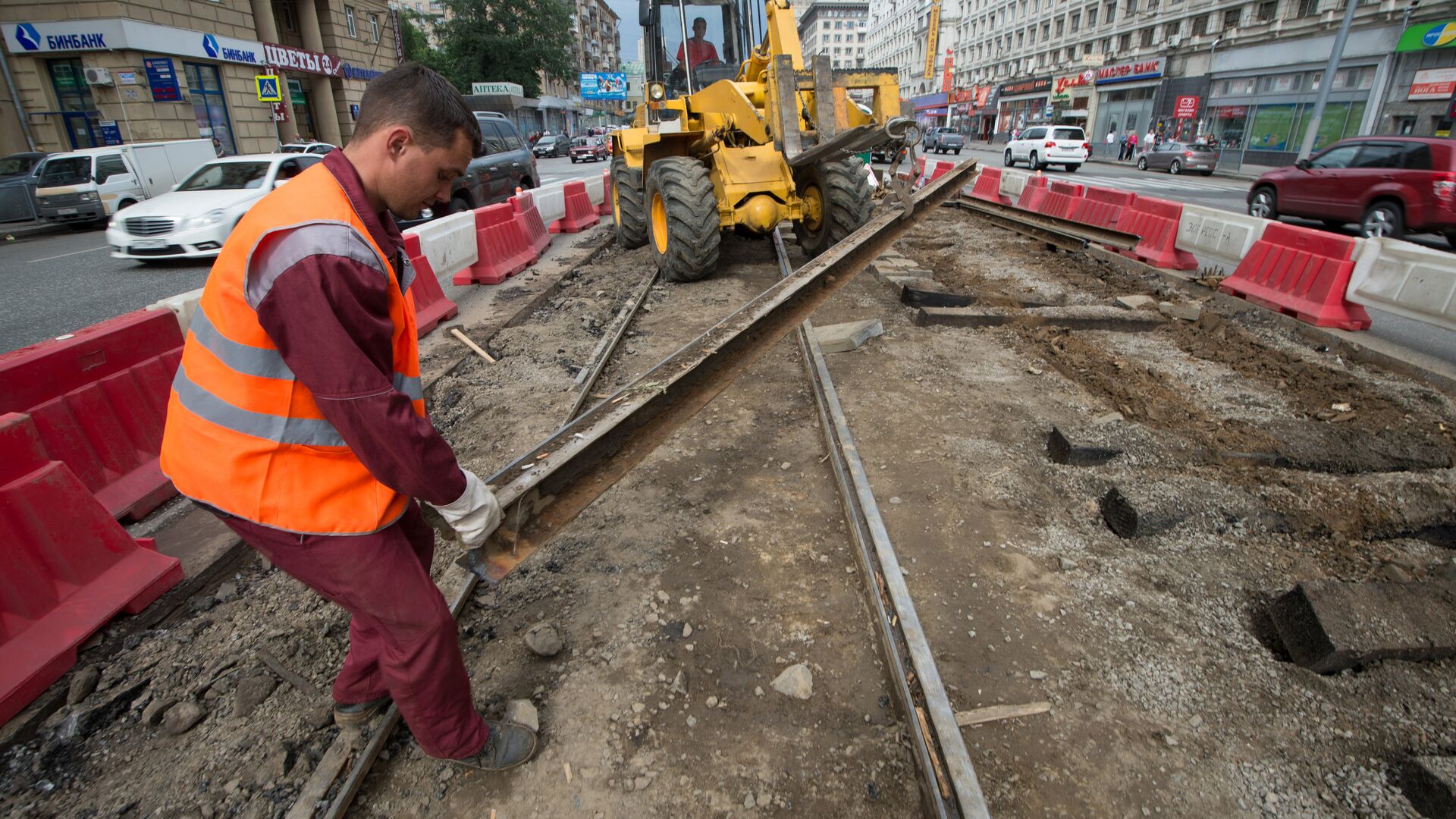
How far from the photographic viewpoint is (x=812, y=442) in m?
4.48

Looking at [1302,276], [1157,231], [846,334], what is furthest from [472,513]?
[1157,231]

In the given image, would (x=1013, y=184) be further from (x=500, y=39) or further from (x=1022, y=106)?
(x=1022, y=106)

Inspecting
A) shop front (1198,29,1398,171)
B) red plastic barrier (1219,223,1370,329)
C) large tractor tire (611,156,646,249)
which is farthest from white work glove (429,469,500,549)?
shop front (1198,29,1398,171)

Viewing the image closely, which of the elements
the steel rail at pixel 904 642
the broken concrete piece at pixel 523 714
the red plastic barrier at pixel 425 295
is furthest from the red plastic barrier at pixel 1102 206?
the broken concrete piece at pixel 523 714

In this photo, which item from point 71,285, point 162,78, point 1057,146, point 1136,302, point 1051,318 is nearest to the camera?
point 1051,318

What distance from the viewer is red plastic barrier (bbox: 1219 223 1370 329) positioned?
21.9 feet

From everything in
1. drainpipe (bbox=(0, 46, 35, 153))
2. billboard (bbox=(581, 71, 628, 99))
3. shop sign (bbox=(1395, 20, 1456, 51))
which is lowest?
drainpipe (bbox=(0, 46, 35, 153))

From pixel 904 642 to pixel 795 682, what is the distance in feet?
1.46

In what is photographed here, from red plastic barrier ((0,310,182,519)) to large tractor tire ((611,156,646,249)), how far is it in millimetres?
6851

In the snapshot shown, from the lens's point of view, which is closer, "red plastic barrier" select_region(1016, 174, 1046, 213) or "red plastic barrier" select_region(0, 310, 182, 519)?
"red plastic barrier" select_region(0, 310, 182, 519)

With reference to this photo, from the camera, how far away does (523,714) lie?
2439 millimetres

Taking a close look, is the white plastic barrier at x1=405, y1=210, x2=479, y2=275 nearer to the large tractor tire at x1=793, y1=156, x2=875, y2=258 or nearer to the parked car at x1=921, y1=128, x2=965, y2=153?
the large tractor tire at x1=793, y1=156, x2=875, y2=258

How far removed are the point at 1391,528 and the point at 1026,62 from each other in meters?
66.5

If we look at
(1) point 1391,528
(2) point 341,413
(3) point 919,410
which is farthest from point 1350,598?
(2) point 341,413
